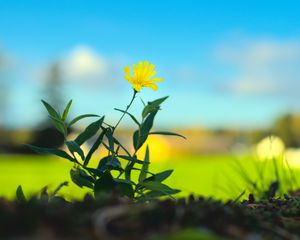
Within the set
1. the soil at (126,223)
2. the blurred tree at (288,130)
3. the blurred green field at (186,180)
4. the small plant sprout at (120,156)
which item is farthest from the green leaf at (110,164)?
the blurred tree at (288,130)

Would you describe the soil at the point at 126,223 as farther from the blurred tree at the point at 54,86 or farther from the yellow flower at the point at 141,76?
the blurred tree at the point at 54,86

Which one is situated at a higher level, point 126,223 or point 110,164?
point 110,164

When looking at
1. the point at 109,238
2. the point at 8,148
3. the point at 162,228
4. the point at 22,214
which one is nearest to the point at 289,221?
the point at 162,228

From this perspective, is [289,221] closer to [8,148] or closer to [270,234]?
[270,234]

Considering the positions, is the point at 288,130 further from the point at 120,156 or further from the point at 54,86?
the point at 120,156

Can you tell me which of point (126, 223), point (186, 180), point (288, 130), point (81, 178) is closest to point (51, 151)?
point (81, 178)

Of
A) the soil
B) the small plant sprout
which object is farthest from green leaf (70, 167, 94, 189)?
the soil

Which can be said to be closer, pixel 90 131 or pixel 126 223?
pixel 126 223
